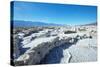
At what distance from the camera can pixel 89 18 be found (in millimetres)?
2807

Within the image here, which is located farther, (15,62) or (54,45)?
(54,45)

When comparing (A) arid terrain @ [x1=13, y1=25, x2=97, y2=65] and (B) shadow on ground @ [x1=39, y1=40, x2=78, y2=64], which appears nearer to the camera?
(A) arid terrain @ [x1=13, y1=25, x2=97, y2=65]

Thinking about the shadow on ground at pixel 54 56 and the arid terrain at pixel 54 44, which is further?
the shadow on ground at pixel 54 56

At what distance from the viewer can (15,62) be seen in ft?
7.82

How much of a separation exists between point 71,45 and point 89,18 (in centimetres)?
49

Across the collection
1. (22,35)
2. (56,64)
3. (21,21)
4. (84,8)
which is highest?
(84,8)

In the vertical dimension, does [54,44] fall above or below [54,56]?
above

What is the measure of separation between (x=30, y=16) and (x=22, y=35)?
0.89 feet

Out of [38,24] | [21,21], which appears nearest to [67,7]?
[38,24]

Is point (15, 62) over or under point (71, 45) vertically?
under
